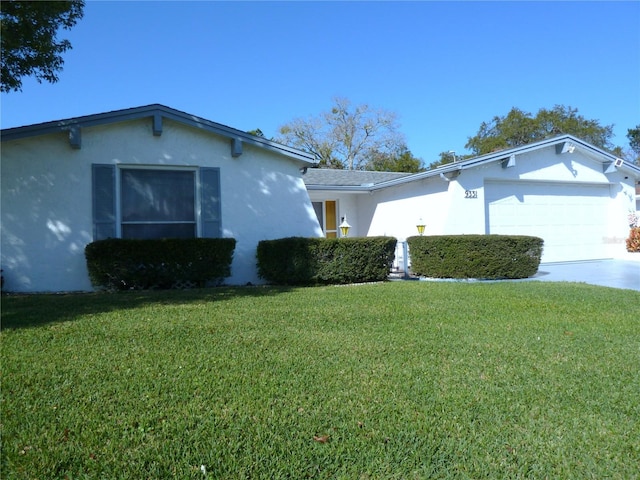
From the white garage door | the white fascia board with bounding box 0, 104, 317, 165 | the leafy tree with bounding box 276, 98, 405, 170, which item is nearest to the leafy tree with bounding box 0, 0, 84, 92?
the white fascia board with bounding box 0, 104, 317, 165

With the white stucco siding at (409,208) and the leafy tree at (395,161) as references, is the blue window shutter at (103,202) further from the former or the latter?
the leafy tree at (395,161)

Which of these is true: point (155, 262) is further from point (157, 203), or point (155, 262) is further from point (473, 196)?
point (473, 196)

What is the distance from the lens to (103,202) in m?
9.64

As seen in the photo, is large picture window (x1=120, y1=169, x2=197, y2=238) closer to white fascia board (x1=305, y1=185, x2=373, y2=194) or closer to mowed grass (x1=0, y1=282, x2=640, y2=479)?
mowed grass (x1=0, y1=282, x2=640, y2=479)

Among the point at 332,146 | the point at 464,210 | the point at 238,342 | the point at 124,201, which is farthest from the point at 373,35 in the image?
the point at 332,146

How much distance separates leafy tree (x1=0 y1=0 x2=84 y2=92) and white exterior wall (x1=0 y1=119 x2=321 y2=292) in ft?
4.09

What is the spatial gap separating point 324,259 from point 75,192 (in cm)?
539

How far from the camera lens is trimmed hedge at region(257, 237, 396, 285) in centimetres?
990

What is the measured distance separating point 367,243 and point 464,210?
3901 mm

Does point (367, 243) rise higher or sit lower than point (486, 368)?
higher

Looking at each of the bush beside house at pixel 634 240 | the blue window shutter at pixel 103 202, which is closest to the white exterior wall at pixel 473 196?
the bush beside house at pixel 634 240

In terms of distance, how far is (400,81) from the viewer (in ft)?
64.3

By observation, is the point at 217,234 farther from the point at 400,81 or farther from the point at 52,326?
the point at 400,81

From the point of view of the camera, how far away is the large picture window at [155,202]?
380 inches
